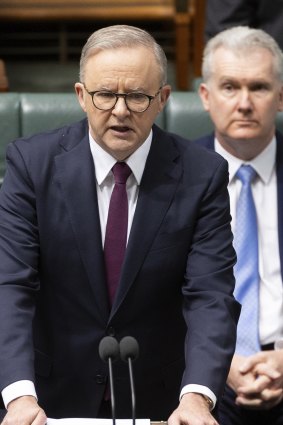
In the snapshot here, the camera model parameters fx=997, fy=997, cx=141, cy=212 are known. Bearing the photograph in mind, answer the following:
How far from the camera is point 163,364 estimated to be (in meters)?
1.88

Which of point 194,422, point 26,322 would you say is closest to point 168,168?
point 26,322

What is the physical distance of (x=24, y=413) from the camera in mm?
1510

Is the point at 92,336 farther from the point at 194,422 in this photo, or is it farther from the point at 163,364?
the point at 194,422

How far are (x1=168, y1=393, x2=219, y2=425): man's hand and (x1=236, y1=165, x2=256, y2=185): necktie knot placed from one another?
2.65 feet

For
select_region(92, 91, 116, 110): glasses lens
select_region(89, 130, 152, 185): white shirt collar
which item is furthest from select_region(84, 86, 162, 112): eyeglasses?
select_region(89, 130, 152, 185): white shirt collar

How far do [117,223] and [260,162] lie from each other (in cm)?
64

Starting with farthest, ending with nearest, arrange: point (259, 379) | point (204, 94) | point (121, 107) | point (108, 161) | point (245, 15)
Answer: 1. point (245, 15)
2. point (204, 94)
3. point (259, 379)
4. point (108, 161)
5. point (121, 107)

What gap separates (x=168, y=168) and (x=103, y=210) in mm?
143

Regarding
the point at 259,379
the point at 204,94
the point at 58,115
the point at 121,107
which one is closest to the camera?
the point at 121,107

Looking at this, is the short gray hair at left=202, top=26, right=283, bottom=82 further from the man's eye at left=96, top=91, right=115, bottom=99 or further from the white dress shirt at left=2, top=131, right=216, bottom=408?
the man's eye at left=96, top=91, right=115, bottom=99

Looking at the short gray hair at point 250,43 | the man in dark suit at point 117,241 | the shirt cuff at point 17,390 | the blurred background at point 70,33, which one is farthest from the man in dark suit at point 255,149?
the blurred background at point 70,33

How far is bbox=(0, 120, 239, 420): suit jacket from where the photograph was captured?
5.74 feet

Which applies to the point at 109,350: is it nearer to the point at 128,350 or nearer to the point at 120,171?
the point at 128,350

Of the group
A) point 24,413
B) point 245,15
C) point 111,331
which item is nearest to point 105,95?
point 111,331
